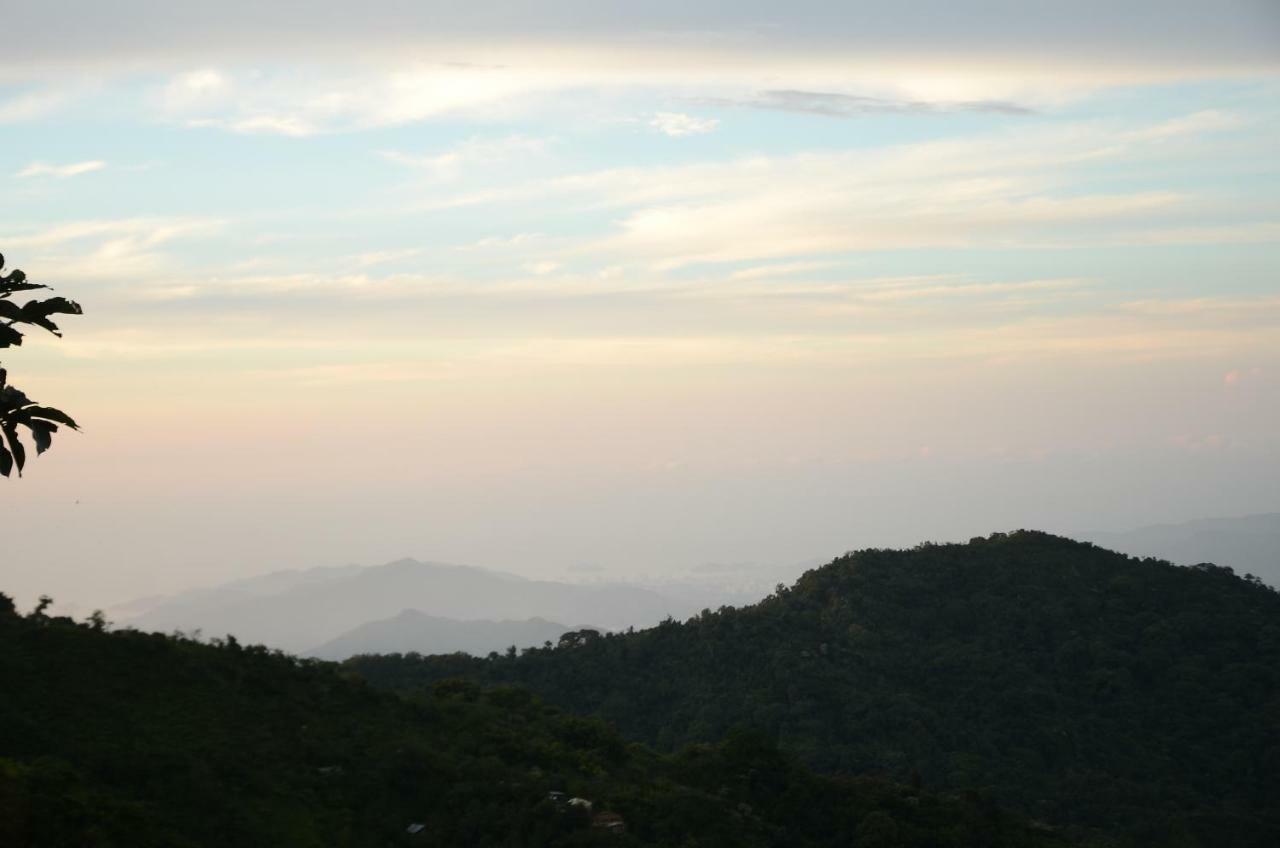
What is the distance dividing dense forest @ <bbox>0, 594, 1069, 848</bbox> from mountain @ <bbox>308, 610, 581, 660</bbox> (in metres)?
131

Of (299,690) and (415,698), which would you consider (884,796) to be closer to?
(415,698)

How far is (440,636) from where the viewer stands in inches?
→ 6934

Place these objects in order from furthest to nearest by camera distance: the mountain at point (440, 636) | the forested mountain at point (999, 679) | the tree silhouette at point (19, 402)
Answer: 1. the mountain at point (440, 636)
2. the forested mountain at point (999, 679)
3. the tree silhouette at point (19, 402)

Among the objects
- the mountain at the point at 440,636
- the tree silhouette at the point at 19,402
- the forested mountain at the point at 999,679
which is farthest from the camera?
the mountain at the point at 440,636

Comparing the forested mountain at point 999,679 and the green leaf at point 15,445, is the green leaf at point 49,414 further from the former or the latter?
the forested mountain at point 999,679

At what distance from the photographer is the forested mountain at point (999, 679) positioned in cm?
4056

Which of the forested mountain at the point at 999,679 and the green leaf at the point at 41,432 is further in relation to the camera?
the forested mountain at the point at 999,679

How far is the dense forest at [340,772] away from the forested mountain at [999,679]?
11.1m

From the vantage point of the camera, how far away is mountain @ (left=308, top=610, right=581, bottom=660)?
166 m

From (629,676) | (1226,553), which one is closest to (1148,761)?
(629,676)

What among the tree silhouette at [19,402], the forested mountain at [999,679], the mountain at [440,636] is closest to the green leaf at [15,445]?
the tree silhouette at [19,402]

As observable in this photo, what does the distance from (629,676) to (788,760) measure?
20317 mm

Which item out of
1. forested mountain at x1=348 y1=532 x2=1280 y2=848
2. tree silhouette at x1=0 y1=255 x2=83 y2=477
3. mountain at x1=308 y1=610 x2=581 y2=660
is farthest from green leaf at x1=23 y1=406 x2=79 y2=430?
mountain at x1=308 y1=610 x2=581 y2=660

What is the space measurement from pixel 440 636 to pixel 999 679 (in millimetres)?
137504
